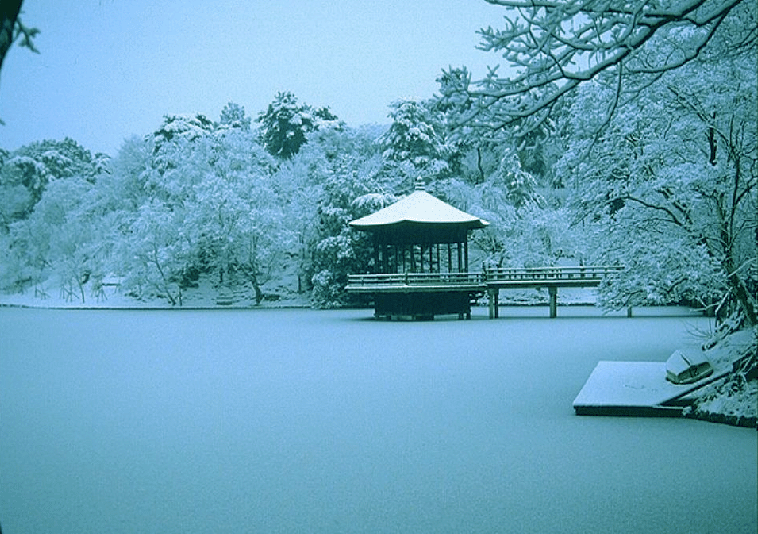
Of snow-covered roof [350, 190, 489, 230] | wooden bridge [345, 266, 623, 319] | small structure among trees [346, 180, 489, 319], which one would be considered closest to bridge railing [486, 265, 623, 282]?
wooden bridge [345, 266, 623, 319]

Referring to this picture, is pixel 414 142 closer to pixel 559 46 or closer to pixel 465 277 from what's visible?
pixel 465 277

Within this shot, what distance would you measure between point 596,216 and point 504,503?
224 inches

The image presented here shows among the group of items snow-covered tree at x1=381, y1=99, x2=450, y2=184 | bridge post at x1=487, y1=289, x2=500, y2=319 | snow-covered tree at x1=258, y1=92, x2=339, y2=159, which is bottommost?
bridge post at x1=487, y1=289, x2=500, y2=319

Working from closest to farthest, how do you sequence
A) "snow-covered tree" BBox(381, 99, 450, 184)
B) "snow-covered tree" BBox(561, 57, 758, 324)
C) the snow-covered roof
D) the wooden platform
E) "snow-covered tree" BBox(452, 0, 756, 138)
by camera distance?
"snow-covered tree" BBox(452, 0, 756, 138), the wooden platform, "snow-covered tree" BBox(561, 57, 758, 324), the snow-covered roof, "snow-covered tree" BBox(381, 99, 450, 184)

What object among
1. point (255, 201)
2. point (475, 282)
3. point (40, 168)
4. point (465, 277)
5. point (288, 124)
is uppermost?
point (288, 124)

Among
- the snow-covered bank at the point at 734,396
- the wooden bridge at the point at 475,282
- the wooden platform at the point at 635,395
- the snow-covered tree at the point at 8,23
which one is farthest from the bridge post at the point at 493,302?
the snow-covered tree at the point at 8,23

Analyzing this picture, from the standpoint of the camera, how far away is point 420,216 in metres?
21.5

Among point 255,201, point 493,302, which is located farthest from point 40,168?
point 493,302

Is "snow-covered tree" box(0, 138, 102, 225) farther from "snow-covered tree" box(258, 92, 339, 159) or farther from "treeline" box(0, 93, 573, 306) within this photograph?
"snow-covered tree" box(258, 92, 339, 159)

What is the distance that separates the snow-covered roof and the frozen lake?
9.59 meters

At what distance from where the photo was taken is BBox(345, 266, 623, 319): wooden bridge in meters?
20.4

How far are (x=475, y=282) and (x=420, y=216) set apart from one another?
238 centimetres

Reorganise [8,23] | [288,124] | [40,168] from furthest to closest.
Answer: [288,124], [40,168], [8,23]

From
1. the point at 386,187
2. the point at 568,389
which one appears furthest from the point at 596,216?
the point at 386,187
